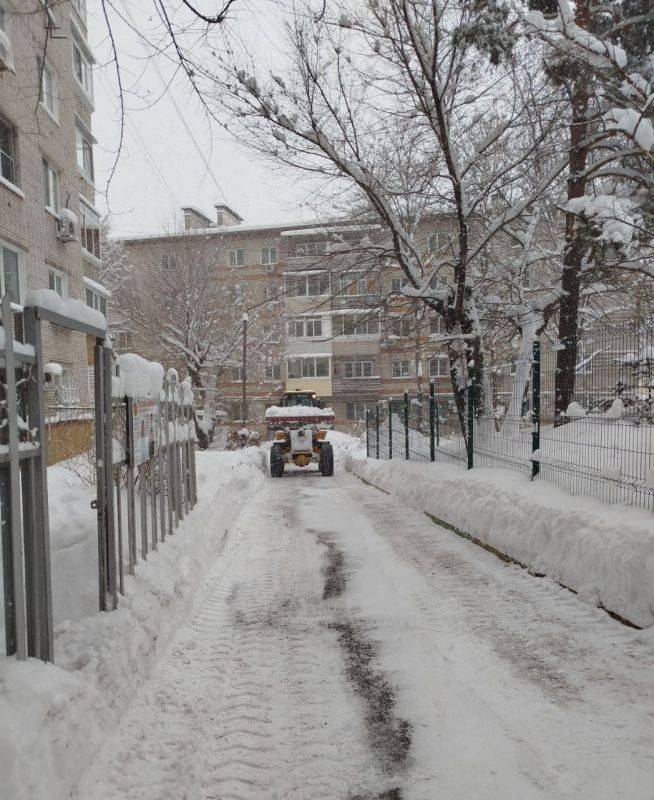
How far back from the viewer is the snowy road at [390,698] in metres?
2.64

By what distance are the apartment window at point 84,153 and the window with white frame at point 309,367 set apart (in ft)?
68.4

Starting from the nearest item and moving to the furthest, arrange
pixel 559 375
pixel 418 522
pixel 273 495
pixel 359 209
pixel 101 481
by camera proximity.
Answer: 1. pixel 101 481
2. pixel 559 375
3. pixel 418 522
4. pixel 273 495
5. pixel 359 209

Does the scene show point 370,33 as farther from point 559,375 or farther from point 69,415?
point 69,415

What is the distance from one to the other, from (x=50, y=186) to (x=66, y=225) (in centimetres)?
112

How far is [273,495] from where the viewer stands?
12898 mm

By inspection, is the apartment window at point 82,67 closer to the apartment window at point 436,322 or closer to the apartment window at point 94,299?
the apartment window at point 94,299

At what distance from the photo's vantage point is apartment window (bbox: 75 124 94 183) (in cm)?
1999

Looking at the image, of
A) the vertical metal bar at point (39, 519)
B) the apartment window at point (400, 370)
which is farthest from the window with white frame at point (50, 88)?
the apartment window at point (400, 370)

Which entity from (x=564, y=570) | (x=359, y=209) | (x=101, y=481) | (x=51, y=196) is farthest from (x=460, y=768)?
(x=51, y=196)

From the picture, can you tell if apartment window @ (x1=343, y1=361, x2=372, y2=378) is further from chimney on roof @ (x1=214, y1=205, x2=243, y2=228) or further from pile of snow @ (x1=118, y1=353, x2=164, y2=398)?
pile of snow @ (x1=118, y1=353, x2=164, y2=398)

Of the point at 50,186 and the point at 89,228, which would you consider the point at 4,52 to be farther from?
the point at 89,228

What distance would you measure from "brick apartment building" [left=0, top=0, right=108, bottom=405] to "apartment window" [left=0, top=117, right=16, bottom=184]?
21mm

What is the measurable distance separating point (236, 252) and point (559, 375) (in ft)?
124

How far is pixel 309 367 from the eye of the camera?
134ft
